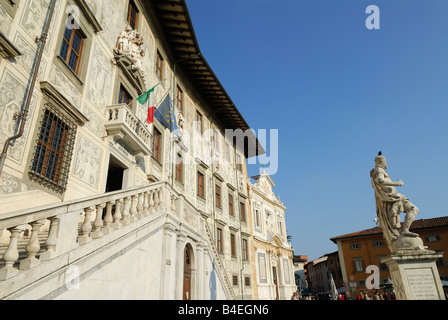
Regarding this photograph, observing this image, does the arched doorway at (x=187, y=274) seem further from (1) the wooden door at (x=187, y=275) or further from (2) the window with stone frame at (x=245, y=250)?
(2) the window with stone frame at (x=245, y=250)

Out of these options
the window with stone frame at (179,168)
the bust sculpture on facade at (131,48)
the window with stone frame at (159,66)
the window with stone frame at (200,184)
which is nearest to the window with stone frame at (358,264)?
the window with stone frame at (200,184)

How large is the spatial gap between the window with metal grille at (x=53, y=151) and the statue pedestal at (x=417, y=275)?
9.23 metres

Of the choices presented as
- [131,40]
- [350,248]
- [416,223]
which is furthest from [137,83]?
[416,223]

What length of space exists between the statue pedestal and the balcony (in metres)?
9.38

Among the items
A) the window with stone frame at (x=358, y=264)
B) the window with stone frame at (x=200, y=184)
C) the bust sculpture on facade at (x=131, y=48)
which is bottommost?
the window with stone frame at (x=358, y=264)

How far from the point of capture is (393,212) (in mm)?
7887

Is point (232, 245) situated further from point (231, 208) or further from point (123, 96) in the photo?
point (123, 96)

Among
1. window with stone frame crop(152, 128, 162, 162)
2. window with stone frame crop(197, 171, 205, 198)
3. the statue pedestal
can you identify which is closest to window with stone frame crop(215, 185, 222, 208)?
window with stone frame crop(197, 171, 205, 198)

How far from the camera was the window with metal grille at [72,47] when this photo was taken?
9039mm

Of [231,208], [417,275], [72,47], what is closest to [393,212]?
[417,275]

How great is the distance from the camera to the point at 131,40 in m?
12.6

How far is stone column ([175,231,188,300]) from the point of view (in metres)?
8.35

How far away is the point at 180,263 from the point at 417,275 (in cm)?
638
